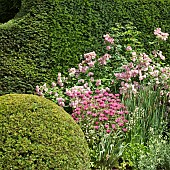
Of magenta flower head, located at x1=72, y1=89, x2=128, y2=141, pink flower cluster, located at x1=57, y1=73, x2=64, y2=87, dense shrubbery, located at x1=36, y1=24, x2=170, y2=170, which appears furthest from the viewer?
pink flower cluster, located at x1=57, y1=73, x2=64, y2=87

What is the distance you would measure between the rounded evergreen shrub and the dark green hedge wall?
218cm

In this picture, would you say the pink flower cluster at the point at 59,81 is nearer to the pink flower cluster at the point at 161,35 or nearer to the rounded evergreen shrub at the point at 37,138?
the pink flower cluster at the point at 161,35

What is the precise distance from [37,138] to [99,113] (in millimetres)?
1648

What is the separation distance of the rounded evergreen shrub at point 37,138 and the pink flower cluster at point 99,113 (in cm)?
114

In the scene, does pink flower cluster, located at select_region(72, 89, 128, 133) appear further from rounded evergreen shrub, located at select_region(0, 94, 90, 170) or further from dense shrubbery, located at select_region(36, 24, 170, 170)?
rounded evergreen shrub, located at select_region(0, 94, 90, 170)

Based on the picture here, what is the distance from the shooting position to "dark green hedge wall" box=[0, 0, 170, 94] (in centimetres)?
647

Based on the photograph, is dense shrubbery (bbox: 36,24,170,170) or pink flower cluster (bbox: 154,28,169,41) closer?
dense shrubbery (bbox: 36,24,170,170)

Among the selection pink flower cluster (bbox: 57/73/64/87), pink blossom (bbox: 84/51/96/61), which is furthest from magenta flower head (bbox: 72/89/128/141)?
pink blossom (bbox: 84/51/96/61)

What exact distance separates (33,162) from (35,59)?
295 cm

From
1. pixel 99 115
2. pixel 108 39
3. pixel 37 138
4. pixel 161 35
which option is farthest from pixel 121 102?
pixel 37 138

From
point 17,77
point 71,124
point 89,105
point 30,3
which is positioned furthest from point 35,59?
point 71,124

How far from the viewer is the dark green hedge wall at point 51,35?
647 centimetres

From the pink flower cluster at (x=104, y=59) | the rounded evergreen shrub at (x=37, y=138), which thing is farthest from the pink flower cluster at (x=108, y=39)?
the rounded evergreen shrub at (x=37, y=138)

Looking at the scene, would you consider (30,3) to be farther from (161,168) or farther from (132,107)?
(161,168)
